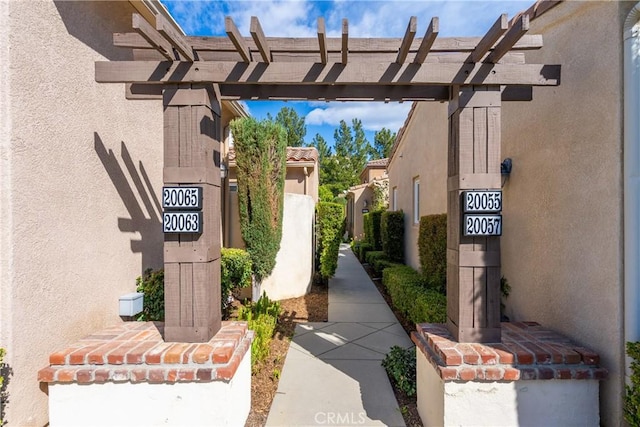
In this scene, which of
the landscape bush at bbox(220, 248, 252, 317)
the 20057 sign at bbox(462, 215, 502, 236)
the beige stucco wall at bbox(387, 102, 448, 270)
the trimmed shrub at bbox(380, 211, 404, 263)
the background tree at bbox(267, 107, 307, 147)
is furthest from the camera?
the background tree at bbox(267, 107, 307, 147)

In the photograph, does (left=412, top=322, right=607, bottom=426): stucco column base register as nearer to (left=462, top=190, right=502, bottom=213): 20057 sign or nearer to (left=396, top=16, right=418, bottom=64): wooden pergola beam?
(left=462, top=190, right=502, bottom=213): 20057 sign

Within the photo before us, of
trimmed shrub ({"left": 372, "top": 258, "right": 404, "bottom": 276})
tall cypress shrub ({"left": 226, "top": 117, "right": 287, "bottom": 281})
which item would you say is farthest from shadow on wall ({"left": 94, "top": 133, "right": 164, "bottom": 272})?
trimmed shrub ({"left": 372, "top": 258, "right": 404, "bottom": 276})

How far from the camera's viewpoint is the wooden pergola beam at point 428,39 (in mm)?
2533

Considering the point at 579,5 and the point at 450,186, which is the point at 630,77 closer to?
the point at 579,5

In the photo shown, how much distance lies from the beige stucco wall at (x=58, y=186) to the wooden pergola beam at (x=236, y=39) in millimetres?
2074

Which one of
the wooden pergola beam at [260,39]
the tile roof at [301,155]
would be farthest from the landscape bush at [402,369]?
the tile roof at [301,155]

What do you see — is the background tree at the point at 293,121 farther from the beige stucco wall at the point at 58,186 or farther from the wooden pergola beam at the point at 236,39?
the wooden pergola beam at the point at 236,39

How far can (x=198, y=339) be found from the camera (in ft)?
10.3

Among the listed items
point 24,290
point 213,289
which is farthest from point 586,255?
point 24,290

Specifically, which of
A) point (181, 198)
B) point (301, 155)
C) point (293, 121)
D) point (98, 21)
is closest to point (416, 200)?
point (301, 155)

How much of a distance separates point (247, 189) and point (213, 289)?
4167 mm

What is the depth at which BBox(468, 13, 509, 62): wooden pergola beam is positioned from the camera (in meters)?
2.51

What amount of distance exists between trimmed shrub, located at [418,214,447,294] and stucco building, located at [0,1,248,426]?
5.05 meters

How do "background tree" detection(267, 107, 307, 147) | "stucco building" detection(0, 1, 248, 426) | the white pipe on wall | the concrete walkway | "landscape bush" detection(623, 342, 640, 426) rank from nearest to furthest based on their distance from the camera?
"landscape bush" detection(623, 342, 640, 426) < the white pipe on wall < "stucco building" detection(0, 1, 248, 426) < the concrete walkway < "background tree" detection(267, 107, 307, 147)
